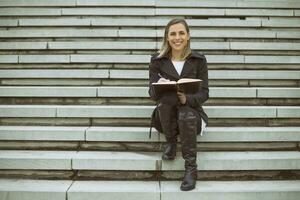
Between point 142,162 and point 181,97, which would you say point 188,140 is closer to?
point 181,97

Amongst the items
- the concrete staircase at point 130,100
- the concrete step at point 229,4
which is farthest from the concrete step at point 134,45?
the concrete step at point 229,4

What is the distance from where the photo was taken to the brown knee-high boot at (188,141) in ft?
11.5

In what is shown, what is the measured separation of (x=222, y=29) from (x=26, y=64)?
3.14m

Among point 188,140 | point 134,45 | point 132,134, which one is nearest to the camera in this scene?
point 188,140

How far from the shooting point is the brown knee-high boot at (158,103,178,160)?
11.8 feet

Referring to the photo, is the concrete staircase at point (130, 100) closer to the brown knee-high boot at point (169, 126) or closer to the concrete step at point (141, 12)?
the concrete step at point (141, 12)

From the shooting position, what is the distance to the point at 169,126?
12.0 feet

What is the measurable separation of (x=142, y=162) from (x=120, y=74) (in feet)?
5.18

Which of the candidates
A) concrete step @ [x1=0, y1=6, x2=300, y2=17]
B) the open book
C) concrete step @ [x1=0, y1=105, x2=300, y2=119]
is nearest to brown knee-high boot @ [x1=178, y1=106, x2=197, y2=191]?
the open book

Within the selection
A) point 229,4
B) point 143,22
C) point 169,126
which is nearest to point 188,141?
point 169,126

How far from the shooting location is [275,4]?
6.25 m

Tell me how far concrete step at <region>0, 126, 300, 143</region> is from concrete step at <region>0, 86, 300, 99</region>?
57 centimetres

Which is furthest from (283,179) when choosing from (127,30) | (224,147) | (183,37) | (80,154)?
(127,30)

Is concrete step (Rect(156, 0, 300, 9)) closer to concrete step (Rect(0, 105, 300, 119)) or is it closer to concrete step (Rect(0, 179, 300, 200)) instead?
concrete step (Rect(0, 105, 300, 119))
